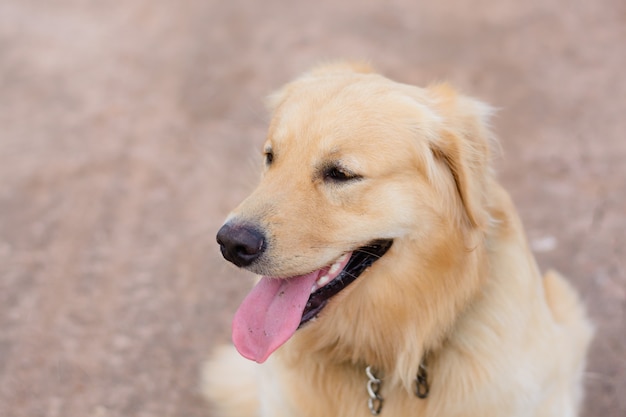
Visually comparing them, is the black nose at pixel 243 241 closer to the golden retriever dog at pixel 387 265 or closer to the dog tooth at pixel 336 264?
the golden retriever dog at pixel 387 265

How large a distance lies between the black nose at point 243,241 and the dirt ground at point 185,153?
3.45 ft

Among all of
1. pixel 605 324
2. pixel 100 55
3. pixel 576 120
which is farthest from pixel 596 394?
pixel 100 55

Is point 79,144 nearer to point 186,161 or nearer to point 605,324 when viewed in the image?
point 186,161

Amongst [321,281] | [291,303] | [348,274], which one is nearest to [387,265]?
[348,274]

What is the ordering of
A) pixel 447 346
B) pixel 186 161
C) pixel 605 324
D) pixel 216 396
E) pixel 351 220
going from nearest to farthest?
1. pixel 351 220
2. pixel 447 346
3. pixel 216 396
4. pixel 605 324
5. pixel 186 161

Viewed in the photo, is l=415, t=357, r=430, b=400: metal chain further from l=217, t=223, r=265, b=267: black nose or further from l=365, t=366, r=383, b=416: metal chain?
l=217, t=223, r=265, b=267: black nose

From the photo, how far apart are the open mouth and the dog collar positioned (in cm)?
46

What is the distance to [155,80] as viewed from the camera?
628cm

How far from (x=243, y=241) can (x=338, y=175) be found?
427 mm

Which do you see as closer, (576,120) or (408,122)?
(408,122)

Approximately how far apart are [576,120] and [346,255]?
3633 mm

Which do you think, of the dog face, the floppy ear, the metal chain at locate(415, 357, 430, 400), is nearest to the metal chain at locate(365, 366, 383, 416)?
the metal chain at locate(415, 357, 430, 400)

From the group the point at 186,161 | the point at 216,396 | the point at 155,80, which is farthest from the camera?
the point at 155,80

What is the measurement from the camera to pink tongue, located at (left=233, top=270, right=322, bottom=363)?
2473 millimetres
